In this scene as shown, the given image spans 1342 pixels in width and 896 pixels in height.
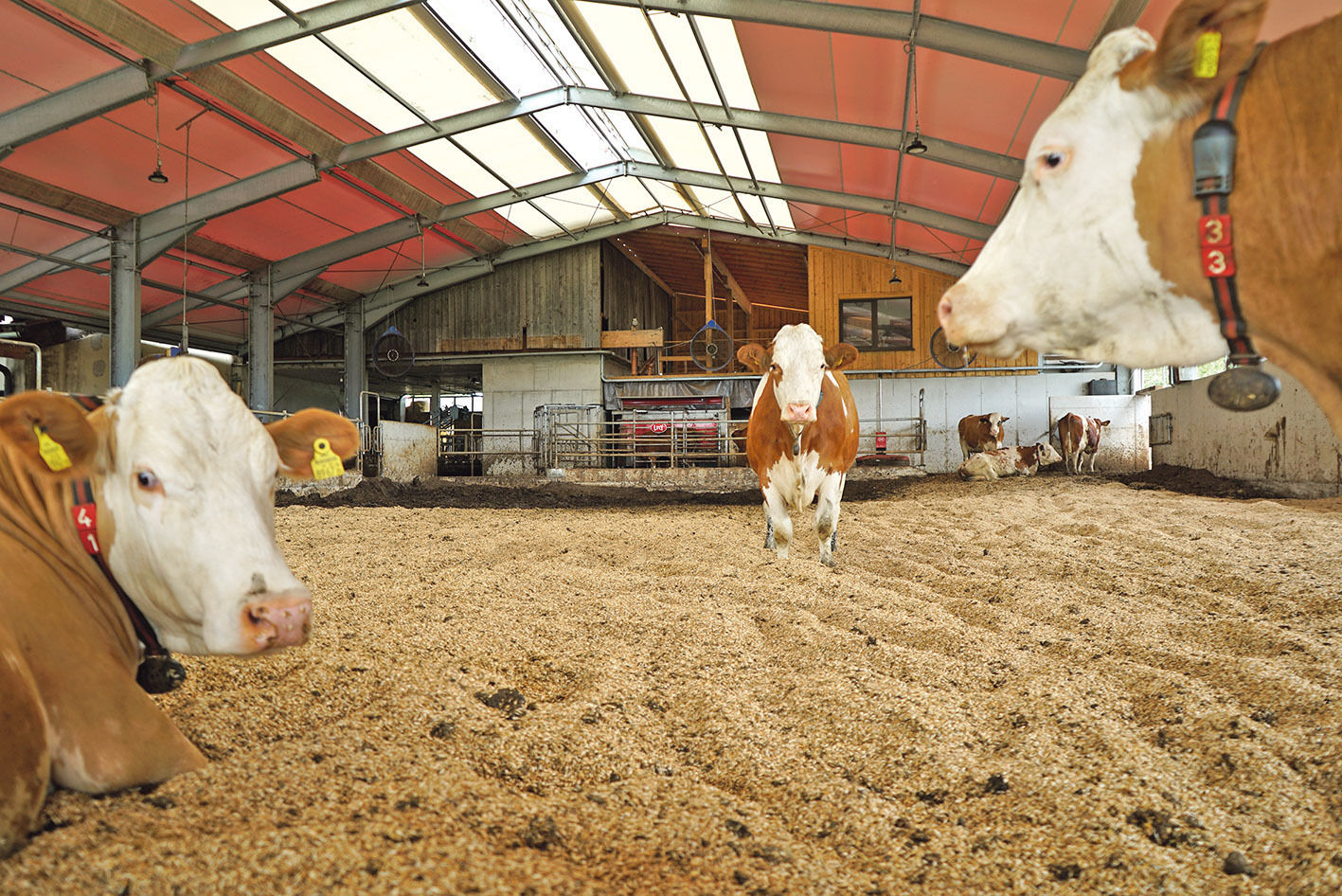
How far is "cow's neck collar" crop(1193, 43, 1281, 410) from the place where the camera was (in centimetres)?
121

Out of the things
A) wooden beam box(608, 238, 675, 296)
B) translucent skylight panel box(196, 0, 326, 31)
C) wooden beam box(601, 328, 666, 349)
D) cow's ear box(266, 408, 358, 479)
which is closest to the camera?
cow's ear box(266, 408, 358, 479)

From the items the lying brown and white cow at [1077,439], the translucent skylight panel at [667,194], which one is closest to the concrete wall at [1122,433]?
the lying brown and white cow at [1077,439]

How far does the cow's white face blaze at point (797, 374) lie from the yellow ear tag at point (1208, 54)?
9.84ft

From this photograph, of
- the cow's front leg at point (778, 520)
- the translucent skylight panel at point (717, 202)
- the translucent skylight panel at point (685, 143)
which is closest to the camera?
the cow's front leg at point (778, 520)

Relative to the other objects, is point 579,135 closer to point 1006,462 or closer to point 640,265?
point 640,265

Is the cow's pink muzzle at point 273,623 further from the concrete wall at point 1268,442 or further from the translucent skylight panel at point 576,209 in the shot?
the translucent skylight panel at point 576,209

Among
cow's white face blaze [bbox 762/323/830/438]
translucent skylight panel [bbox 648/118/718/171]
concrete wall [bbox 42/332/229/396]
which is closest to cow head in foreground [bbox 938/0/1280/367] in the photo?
cow's white face blaze [bbox 762/323/830/438]

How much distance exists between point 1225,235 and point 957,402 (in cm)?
1679

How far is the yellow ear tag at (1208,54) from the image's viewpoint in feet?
3.93

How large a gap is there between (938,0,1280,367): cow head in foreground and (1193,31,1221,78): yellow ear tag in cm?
1

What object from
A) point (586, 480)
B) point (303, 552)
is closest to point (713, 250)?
point (586, 480)

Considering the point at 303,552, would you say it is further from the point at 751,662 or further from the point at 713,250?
the point at 713,250

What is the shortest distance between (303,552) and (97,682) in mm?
3530

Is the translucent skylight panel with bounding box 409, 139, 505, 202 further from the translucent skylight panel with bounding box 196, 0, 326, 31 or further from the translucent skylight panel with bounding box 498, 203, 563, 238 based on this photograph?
the translucent skylight panel with bounding box 196, 0, 326, 31
